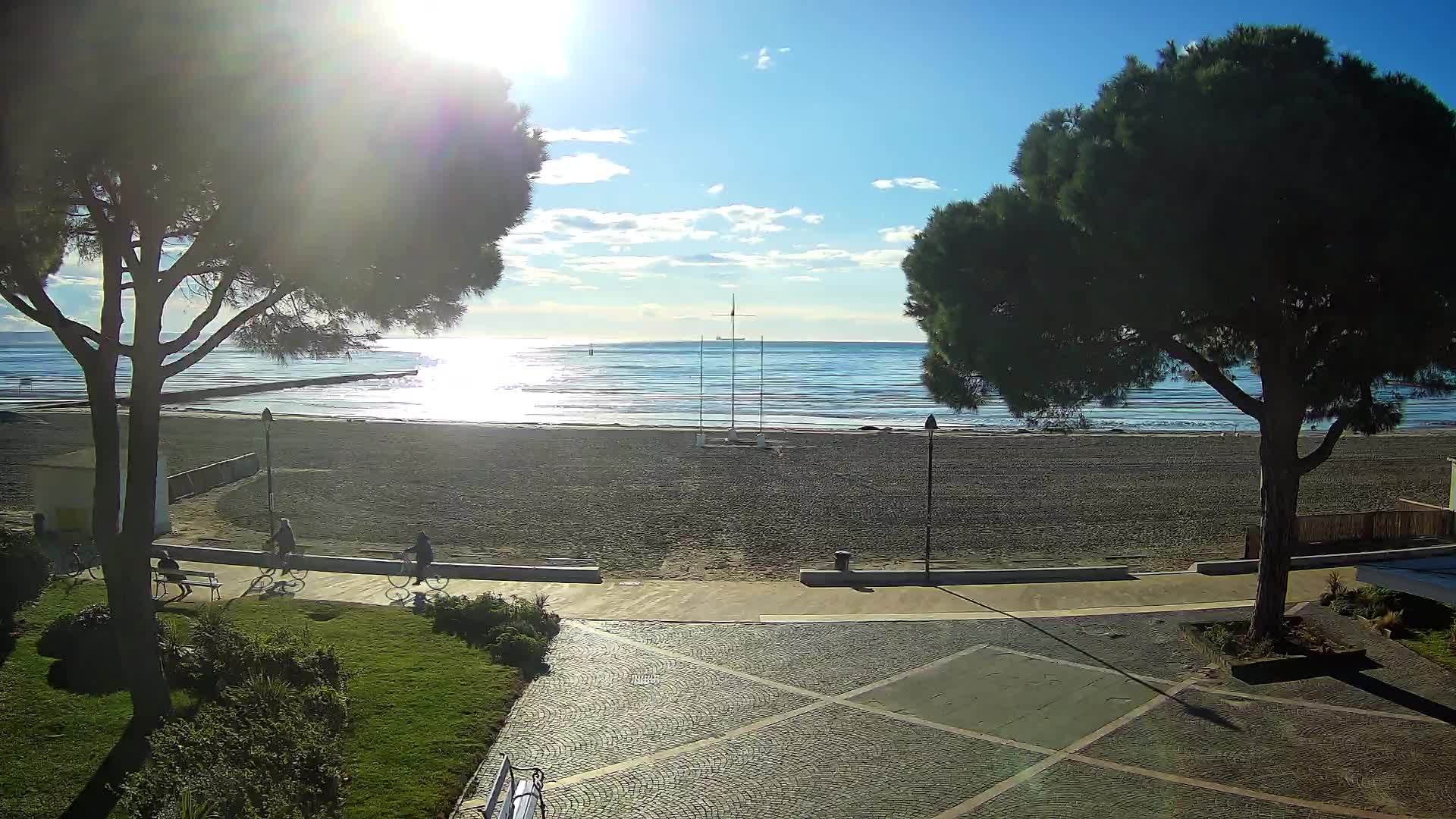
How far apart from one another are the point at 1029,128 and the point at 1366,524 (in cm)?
1336

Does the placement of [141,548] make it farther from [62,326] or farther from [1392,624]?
[1392,624]

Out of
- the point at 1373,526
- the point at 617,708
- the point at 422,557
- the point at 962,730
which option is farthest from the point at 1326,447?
the point at 422,557

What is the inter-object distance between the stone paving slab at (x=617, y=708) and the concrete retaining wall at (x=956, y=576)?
521 centimetres

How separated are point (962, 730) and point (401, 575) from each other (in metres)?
10.6

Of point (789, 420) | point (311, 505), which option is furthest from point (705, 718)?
point (789, 420)

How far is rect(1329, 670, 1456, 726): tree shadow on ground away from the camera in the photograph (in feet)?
33.7

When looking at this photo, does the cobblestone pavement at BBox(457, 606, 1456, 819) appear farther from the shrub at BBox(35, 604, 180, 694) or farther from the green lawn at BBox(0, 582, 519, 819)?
the shrub at BBox(35, 604, 180, 694)

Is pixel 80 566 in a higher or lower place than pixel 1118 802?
higher

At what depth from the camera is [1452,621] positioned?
1298 centimetres

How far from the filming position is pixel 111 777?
292 inches

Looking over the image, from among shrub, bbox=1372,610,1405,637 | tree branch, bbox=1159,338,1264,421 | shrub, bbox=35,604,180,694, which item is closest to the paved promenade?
shrub, bbox=1372,610,1405,637

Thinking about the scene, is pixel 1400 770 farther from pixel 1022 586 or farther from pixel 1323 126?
pixel 1022 586

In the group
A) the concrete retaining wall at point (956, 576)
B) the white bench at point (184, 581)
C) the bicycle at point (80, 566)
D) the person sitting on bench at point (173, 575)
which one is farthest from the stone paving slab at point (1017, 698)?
the bicycle at point (80, 566)

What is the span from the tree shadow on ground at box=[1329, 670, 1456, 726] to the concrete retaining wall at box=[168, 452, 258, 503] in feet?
83.8
